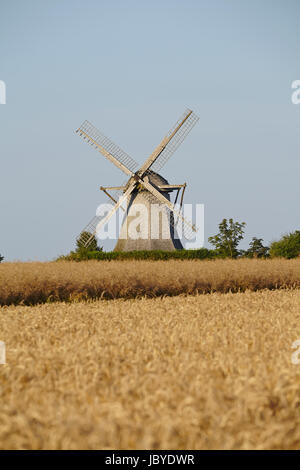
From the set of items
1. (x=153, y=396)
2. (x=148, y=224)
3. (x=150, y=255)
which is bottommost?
(x=153, y=396)

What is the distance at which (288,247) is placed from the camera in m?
34.2

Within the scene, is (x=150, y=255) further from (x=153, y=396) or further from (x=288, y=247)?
(x=153, y=396)

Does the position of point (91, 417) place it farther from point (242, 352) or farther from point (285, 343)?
point (285, 343)

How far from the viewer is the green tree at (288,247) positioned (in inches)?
1337

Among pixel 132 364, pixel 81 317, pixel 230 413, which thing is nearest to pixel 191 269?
pixel 81 317

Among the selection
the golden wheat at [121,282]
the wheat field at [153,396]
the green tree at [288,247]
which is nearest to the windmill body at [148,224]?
the green tree at [288,247]

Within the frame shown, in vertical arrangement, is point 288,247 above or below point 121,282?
above

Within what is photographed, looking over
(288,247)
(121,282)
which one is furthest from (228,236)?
(121,282)

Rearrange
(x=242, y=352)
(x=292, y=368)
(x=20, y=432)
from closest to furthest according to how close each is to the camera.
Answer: (x=20, y=432) < (x=292, y=368) < (x=242, y=352)

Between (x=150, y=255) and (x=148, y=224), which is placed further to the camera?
(x=148, y=224)

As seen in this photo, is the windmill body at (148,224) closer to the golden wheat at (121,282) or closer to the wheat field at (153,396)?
the golden wheat at (121,282)
